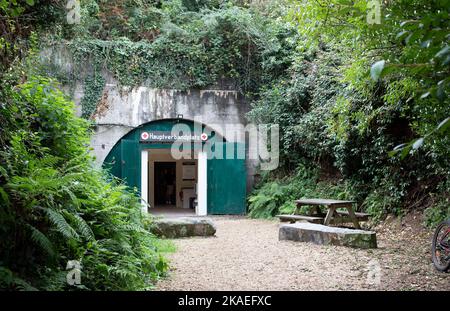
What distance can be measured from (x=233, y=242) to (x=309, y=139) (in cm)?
546

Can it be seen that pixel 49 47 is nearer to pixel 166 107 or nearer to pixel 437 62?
pixel 166 107

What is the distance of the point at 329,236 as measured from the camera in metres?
7.88

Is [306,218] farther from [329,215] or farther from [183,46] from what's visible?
[183,46]

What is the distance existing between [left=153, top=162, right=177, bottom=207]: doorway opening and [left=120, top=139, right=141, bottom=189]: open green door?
6.61m

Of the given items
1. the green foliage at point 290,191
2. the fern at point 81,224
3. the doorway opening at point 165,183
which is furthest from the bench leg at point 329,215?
the doorway opening at point 165,183

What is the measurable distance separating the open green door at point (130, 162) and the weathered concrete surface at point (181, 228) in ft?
18.1

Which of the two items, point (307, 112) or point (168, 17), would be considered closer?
point (307, 112)

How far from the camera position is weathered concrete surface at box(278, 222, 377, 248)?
7.58 metres

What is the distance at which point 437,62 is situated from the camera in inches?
90.0

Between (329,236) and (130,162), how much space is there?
28.5ft

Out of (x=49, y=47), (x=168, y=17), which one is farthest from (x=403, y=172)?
(x=49, y=47)

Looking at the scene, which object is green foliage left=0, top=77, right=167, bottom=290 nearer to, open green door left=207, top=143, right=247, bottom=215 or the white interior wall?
open green door left=207, top=143, right=247, bottom=215

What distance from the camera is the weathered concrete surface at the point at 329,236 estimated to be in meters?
7.58

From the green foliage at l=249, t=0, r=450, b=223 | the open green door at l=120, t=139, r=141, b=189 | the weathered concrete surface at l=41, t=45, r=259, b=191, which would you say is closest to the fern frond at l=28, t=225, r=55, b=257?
the green foliage at l=249, t=0, r=450, b=223
